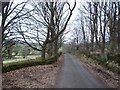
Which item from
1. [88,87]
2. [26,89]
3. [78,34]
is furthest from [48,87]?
[78,34]

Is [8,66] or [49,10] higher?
[49,10]

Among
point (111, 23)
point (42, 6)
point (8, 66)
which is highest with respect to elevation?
point (42, 6)

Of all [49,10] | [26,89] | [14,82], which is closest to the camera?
[26,89]

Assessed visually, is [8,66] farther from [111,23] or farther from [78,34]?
[78,34]

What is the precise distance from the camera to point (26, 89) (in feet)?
35.7

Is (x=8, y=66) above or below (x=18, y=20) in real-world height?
below

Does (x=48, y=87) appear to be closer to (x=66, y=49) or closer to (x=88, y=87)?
(x=88, y=87)

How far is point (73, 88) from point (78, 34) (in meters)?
60.8

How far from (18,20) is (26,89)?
9.41 metres

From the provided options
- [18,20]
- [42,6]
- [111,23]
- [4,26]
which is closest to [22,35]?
[18,20]

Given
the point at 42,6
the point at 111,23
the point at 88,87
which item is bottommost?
the point at 88,87

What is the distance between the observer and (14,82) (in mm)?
12461

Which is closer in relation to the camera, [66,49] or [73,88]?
[73,88]

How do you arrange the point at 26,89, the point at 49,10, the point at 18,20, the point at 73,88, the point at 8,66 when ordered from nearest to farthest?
the point at 26,89
the point at 73,88
the point at 8,66
the point at 18,20
the point at 49,10
